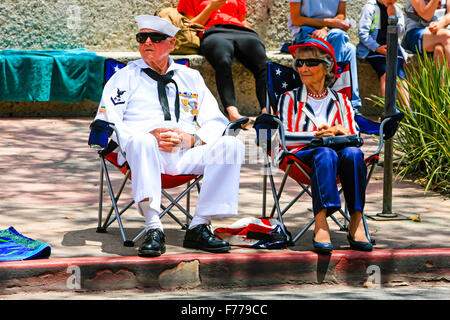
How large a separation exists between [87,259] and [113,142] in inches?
40.2

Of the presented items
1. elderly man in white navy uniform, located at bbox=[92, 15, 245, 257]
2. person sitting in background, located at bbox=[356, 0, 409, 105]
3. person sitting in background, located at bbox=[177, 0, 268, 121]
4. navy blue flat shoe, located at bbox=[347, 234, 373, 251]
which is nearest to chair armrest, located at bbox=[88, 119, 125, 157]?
elderly man in white navy uniform, located at bbox=[92, 15, 245, 257]

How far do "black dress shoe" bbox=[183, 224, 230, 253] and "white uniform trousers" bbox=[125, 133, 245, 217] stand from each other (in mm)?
115

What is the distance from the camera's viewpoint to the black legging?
34.9 feet

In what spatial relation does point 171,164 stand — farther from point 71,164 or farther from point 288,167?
point 71,164

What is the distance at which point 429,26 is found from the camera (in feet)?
35.7

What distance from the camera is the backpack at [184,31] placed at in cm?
1101

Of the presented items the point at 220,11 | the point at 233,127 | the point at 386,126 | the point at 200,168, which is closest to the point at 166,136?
the point at 200,168

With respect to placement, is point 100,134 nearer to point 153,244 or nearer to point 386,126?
point 153,244

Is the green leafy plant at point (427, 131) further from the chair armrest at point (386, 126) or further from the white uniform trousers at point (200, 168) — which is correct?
the white uniform trousers at point (200, 168)

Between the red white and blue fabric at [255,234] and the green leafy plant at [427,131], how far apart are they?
2325 millimetres

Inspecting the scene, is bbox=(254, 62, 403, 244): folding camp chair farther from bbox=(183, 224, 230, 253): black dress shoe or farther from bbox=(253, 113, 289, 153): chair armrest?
bbox=(183, 224, 230, 253): black dress shoe

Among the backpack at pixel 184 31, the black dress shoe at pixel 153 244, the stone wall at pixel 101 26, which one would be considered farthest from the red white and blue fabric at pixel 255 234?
the stone wall at pixel 101 26

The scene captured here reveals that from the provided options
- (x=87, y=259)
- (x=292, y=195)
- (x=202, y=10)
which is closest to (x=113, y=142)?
(x=87, y=259)

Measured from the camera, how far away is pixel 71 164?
8.68 m
